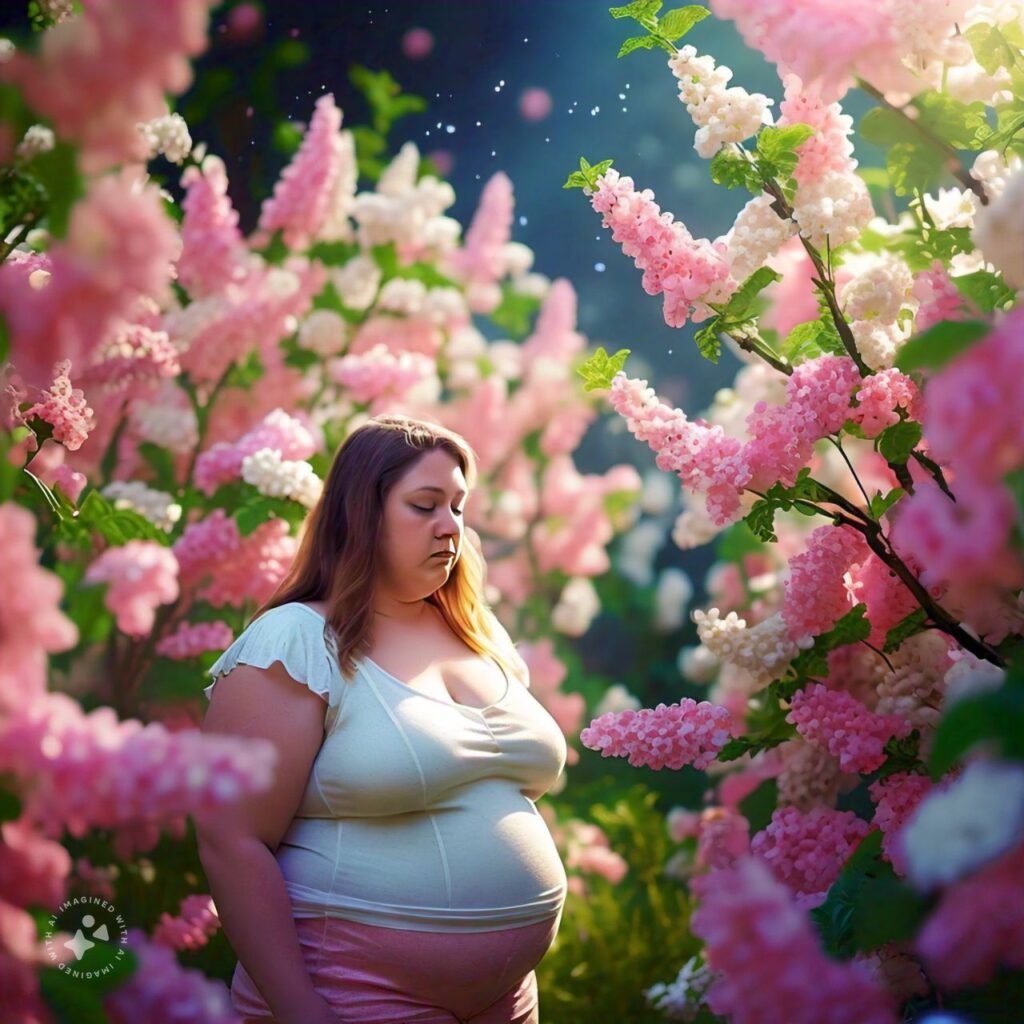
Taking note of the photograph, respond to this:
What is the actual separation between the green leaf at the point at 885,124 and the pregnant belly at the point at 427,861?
100cm

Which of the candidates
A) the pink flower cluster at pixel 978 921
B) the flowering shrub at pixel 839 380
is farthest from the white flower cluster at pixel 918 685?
the pink flower cluster at pixel 978 921

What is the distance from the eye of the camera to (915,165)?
1316 mm

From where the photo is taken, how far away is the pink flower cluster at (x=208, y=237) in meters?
2.11

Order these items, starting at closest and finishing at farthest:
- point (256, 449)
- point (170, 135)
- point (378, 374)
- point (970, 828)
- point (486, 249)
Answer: point (970, 828), point (170, 135), point (256, 449), point (378, 374), point (486, 249)

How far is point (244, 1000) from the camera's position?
1.50 meters

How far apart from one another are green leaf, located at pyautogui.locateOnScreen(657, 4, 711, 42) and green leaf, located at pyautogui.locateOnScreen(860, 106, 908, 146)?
0.80 feet

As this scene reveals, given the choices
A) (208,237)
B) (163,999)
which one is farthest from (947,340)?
(208,237)

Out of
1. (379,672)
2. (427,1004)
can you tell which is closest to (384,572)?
(379,672)

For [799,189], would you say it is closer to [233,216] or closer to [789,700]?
[789,700]

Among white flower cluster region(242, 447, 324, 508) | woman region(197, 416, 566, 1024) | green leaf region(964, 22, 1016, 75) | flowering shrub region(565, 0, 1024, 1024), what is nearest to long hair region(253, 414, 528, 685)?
woman region(197, 416, 566, 1024)

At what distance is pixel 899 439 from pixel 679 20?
1.94 ft

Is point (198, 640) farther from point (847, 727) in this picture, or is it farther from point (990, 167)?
point (990, 167)

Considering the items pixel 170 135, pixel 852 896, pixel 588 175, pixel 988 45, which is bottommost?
pixel 852 896

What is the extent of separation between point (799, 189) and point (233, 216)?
1218 mm
